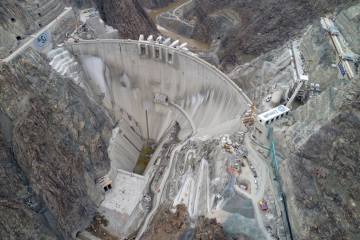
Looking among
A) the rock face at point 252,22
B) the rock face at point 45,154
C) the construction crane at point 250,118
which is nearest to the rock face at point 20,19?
the rock face at point 45,154

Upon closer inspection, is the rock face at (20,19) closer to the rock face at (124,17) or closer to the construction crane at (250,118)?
the rock face at (124,17)

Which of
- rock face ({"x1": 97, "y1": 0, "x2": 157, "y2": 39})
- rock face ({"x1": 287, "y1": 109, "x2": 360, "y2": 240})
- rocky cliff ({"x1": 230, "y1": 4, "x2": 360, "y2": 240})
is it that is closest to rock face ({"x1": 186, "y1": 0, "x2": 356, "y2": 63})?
rock face ({"x1": 97, "y1": 0, "x2": 157, "y2": 39})

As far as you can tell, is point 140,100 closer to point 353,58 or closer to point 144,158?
point 144,158

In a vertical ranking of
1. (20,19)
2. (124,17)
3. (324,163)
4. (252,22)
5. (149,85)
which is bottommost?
(324,163)

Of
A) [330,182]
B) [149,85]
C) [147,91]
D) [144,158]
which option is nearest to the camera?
[330,182]

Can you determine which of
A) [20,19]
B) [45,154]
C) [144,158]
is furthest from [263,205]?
[20,19]

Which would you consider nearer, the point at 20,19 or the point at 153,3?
the point at 20,19

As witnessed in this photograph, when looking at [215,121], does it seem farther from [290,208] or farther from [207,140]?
[290,208]

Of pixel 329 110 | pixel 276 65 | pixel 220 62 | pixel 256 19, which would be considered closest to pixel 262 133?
pixel 329 110
